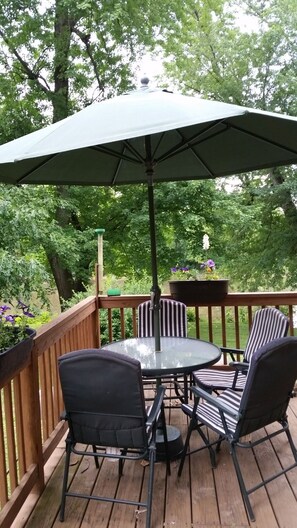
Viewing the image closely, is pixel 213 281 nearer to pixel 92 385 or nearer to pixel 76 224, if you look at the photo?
pixel 92 385

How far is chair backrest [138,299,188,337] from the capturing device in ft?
11.6

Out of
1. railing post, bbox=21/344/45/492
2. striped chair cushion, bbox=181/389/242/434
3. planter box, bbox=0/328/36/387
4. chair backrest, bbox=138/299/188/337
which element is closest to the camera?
planter box, bbox=0/328/36/387

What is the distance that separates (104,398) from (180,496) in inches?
31.3

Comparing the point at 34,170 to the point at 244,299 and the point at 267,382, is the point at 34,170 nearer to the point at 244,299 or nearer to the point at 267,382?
the point at 267,382

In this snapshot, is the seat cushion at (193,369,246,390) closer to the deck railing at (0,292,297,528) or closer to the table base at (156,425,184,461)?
the table base at (156,425,184,461)

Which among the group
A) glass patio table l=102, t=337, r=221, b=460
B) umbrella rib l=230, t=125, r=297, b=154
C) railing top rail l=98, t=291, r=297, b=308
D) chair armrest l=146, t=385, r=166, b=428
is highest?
umbrella rib l=230, t=125, r=297, b=154

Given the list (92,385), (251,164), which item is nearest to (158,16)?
(251,164)

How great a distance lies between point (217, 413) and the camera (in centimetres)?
235

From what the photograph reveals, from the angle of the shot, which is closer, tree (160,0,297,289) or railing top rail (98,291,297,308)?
railing top rail (98,291,297,308)

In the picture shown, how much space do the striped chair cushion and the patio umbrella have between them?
0.49m

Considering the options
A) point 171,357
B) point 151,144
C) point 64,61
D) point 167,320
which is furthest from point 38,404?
point 64,61

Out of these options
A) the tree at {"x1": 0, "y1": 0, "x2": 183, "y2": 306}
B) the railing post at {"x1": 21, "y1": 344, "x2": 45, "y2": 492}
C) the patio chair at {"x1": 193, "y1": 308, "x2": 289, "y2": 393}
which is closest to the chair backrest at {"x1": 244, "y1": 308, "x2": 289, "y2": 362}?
the patio chair at {"x1": 193, "y1": 308, "x2": 289, "y2": 393}

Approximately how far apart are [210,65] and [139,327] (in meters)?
9.22

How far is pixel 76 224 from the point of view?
11.1 m
